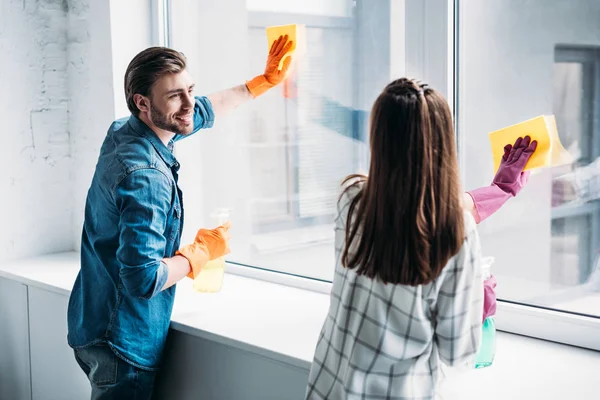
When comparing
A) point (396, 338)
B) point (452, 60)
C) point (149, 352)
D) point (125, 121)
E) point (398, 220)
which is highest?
point (452, 60)

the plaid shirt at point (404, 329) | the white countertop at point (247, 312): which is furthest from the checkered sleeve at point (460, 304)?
the white countertop at point (247, 312)

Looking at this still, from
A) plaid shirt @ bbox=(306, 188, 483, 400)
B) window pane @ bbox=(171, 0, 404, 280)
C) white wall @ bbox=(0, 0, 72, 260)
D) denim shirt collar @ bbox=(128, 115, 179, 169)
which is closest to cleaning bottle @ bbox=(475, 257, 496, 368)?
plaid shirt @ bbox=(306, 188, 483, 400)

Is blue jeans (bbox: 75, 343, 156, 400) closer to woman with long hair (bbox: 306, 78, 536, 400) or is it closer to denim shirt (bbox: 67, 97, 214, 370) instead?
denim shirt (bbox: 67, 97, 214, 370)

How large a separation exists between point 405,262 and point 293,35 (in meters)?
0.88

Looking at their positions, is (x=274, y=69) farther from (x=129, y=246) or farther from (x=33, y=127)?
(x=33, y=127)

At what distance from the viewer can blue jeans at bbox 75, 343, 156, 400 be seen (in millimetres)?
1548

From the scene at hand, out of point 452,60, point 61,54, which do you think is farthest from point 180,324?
point 61,54

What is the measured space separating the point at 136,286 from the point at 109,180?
0.78 ft

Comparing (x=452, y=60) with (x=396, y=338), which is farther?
(x=452, y=60)

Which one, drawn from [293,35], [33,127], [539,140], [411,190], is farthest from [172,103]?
[33,127]

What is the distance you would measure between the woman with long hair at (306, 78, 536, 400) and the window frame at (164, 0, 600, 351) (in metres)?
0.40

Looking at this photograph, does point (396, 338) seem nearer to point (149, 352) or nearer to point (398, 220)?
point (398, 220)

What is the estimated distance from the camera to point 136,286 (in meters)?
1.41

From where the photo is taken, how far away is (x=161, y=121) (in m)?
1.51
